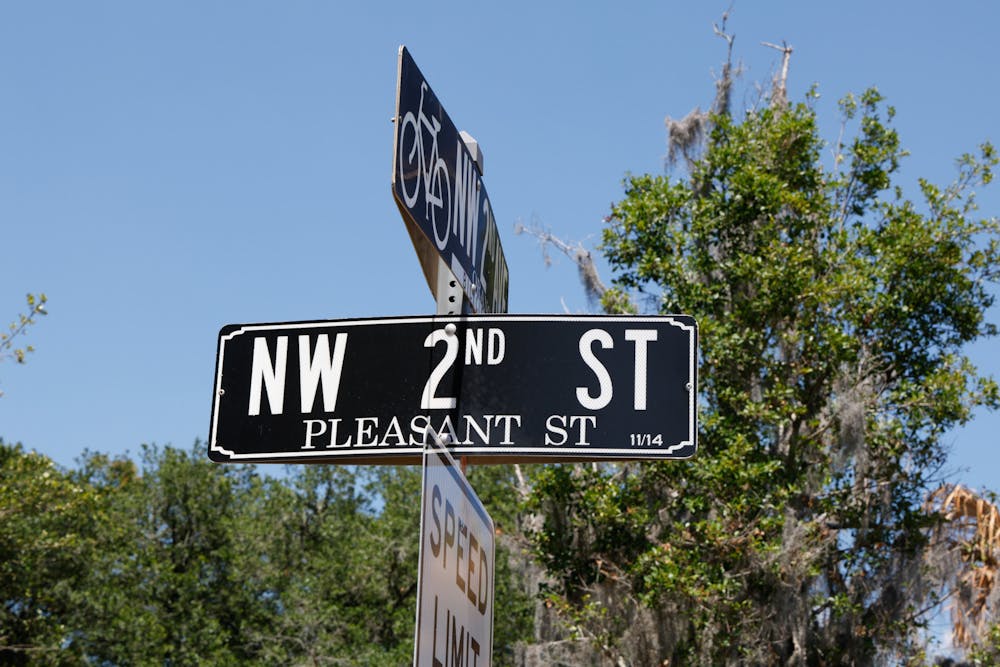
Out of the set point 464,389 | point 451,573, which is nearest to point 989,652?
point 464,389

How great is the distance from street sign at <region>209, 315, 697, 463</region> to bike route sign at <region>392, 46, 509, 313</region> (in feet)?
0.63

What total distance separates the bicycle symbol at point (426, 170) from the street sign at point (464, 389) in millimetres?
241

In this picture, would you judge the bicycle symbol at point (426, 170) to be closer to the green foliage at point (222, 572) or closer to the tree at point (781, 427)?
the tree at point (781, 427)

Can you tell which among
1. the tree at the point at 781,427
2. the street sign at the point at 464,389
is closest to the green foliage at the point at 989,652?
the tree at the point at 781,427

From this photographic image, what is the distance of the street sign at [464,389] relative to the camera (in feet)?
9.66

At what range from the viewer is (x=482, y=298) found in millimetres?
3416

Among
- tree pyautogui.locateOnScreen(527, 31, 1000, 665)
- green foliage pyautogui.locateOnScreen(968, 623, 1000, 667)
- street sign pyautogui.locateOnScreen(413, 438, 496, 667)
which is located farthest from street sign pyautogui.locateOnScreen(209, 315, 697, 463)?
green foliage pyautogui.locateOnScreen(968, 623, 1000, 667)

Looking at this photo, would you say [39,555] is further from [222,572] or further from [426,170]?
[426,170]

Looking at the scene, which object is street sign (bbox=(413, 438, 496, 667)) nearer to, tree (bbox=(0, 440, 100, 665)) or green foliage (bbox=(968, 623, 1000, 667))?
green foliage (bbox=(968, 623, 1000, 667))

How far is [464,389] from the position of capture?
9.88 feet

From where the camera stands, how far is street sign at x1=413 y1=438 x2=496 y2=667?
2.12 meters

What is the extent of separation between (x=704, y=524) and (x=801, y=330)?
2917 mm

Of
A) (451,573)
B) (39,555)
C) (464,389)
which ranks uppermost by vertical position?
(39,555)

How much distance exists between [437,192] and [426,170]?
0.26 feet
